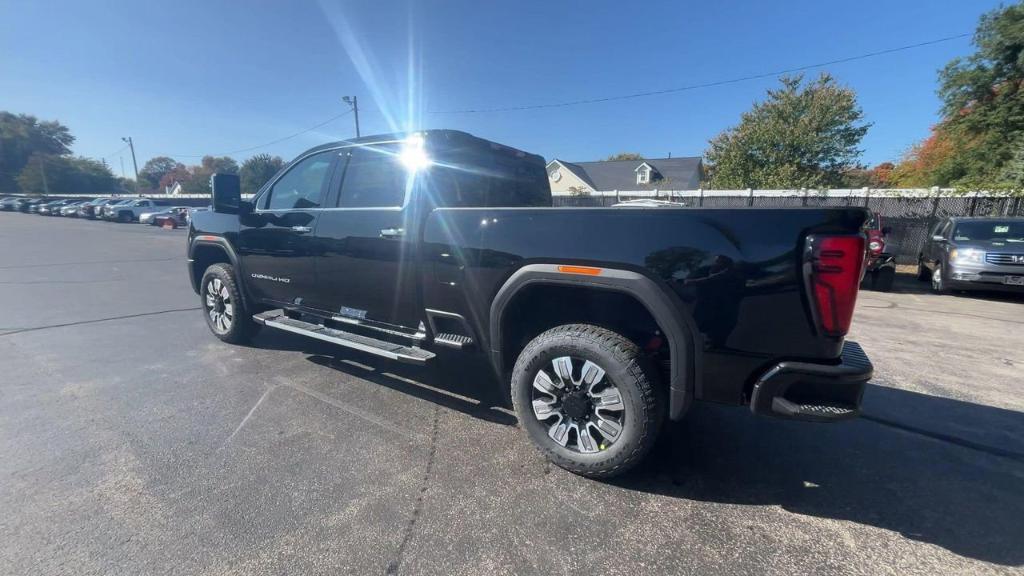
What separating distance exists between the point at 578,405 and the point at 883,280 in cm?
1011

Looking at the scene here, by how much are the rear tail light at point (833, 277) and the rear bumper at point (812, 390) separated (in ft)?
0.62

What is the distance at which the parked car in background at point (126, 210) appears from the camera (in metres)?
33.6

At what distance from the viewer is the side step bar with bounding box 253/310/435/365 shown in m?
3.22

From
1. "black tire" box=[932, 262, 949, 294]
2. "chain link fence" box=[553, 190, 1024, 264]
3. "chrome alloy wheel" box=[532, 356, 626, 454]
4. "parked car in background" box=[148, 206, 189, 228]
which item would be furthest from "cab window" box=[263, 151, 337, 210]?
"parked car in background" box=[148, 206, 189, 228]

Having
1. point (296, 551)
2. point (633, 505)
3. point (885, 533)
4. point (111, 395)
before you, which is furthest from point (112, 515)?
point (885, 533)

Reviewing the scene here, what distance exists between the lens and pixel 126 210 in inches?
1325

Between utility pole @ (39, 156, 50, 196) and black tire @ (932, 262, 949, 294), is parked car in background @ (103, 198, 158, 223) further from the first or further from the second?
utility pole @ (39, 156, 50, 196)

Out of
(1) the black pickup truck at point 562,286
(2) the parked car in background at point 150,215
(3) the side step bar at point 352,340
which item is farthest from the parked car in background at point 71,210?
(3) the side step bar at point 352,340

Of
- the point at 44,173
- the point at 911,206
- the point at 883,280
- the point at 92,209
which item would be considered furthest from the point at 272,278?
the point at 44,173

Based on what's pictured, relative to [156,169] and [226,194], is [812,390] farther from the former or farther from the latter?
[156,169]

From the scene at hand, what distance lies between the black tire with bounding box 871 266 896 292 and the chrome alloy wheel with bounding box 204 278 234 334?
11.6 m

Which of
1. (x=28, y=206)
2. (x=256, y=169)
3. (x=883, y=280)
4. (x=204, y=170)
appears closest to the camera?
(x=883, y=280)

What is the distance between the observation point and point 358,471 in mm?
2641

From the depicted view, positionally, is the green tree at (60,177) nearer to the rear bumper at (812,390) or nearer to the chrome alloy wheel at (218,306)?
the chrome alloy wheel at (218,306)
